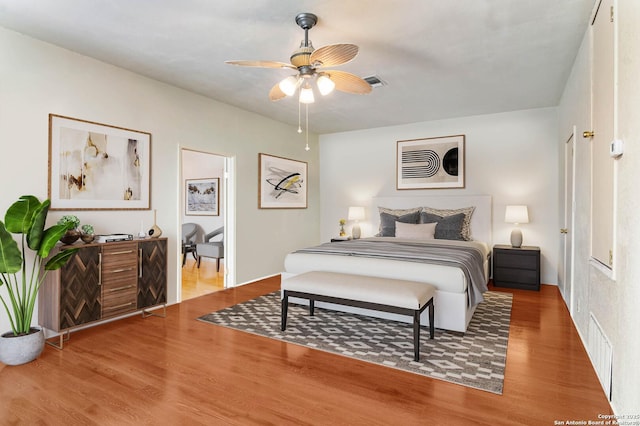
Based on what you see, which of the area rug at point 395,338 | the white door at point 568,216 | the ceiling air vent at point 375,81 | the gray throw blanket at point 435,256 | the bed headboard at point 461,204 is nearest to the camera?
the area rug at point 395,338

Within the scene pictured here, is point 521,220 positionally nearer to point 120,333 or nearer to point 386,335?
point 386,335

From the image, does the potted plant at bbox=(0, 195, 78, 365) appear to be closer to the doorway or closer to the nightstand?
the doorway

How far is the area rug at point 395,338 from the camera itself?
244 centimetres

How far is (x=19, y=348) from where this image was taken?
2.51 m

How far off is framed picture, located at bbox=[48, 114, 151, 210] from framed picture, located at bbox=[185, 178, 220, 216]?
353 centimetres

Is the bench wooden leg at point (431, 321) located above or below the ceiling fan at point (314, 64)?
below

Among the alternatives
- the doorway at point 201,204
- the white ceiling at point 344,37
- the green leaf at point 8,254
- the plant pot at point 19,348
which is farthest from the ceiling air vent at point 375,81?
the doorway at point 201,204

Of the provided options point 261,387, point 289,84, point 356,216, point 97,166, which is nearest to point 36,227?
point 97,166

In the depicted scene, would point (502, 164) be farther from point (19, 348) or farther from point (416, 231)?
point (19, 348)

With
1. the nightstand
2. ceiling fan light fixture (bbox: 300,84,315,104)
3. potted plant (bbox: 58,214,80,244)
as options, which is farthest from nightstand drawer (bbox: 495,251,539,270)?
potted plant (bbox: 58,214,80,244)

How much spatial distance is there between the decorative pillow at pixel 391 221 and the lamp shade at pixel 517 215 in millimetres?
1291

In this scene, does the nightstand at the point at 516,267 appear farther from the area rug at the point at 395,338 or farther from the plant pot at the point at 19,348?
the plant pot at the point at 19,348

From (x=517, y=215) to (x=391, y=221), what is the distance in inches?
72.0

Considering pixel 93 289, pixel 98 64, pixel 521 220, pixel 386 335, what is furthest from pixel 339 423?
pixel 521 220
